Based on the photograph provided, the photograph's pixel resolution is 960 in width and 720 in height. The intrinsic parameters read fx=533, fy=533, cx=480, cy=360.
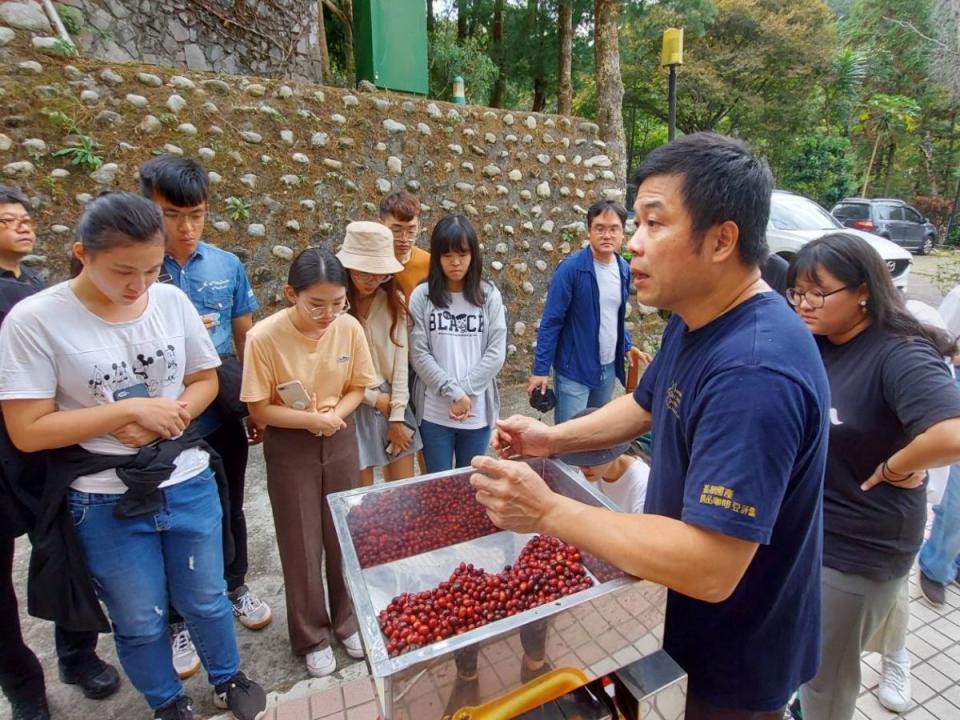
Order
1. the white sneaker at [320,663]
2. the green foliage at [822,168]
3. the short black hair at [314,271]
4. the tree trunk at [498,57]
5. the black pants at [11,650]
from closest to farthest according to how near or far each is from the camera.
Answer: the black pants at [11,650]
the short black hair at [314,271]
the white sneaker at [320,663]
the tree trunk at [498,57]
the green foliage at [822,168]

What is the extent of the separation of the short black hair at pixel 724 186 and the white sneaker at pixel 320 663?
7.43 feet

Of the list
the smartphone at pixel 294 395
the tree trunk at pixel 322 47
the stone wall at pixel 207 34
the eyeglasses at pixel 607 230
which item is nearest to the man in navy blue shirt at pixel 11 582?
the smartphone at pixel 294 395

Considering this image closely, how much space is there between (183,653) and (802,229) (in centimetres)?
980

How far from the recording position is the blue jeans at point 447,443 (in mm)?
2967

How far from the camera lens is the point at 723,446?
945 millimetres

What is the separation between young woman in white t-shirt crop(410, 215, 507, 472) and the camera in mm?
2840

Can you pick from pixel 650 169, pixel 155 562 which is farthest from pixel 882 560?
pixel 155 562

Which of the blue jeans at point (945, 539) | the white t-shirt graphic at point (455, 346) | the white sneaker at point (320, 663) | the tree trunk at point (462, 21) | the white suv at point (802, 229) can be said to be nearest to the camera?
the white sneaker at point (320, 663)

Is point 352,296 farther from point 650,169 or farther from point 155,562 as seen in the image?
point 650,169

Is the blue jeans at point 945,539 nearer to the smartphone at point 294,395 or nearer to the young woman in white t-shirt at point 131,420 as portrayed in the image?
the smartphone at point 294,395

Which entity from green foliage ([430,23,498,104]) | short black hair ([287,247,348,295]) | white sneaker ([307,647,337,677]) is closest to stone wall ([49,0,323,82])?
green foliage ([430,23,498,104])

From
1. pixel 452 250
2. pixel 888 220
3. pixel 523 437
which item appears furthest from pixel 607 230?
pixel 888 220

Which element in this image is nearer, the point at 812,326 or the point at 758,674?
the point at 758,674

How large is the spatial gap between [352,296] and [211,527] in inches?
47.9
